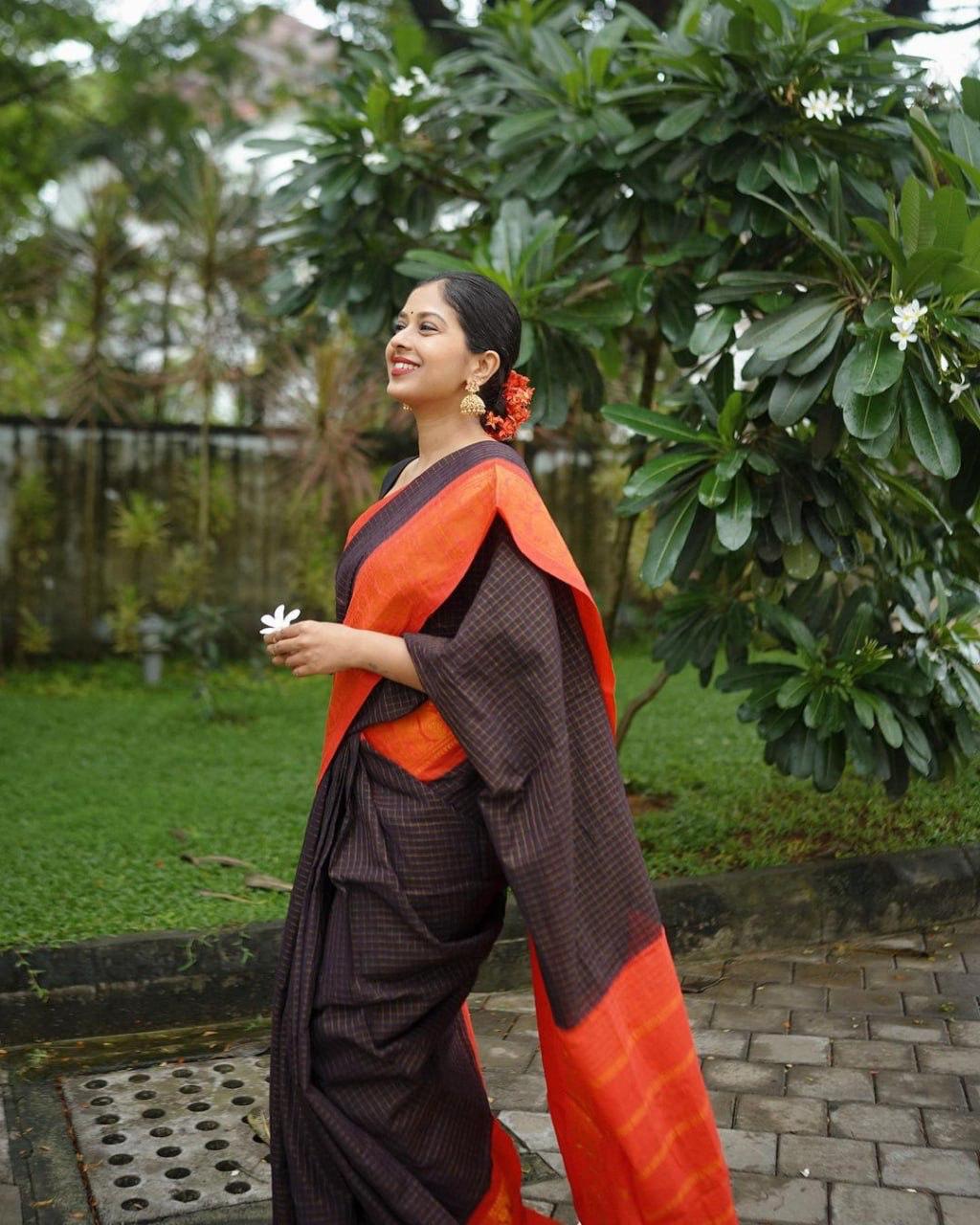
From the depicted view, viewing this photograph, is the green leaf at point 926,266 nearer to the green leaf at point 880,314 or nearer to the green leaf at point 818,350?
the green leaf at point 880,314

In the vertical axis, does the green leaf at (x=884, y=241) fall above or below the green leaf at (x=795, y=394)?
above

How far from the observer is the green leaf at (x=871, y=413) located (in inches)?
138

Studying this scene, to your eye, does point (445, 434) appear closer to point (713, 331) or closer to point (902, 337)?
point (902, 337)

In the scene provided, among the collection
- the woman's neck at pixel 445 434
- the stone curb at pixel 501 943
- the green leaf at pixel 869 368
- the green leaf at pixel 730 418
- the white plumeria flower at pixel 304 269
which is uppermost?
the white plumeria flower at pixel 304 269

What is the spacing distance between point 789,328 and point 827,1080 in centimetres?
189

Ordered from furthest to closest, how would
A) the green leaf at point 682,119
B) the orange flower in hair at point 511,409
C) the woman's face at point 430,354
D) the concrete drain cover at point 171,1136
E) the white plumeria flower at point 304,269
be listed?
the white plumeria flower at point 304,269
the green leaf at point 682,119
the concrete drain cover at point 171,1136
the orange flower in hair at point 511,409
the woman's face at point 430,354

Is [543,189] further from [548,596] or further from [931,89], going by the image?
[548,596]

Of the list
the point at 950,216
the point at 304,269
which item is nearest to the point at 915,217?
the point at 950,216

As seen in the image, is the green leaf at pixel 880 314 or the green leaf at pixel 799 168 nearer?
the green leaf at pixel 880 314

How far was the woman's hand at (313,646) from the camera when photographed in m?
2.40

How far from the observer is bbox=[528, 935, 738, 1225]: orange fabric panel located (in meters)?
2.43

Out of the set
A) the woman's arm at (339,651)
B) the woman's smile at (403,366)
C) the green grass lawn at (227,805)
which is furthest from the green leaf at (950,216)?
the green grass lawn at (227,805)

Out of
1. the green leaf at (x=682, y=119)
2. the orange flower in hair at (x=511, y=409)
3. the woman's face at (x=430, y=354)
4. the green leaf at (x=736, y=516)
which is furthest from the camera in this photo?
the green leaf at (x=682, y=119)

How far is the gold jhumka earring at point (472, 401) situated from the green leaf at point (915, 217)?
1.38m
